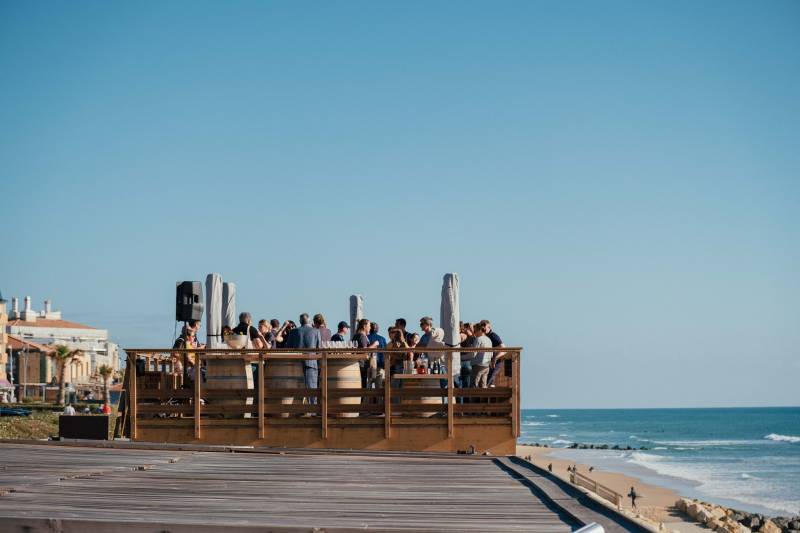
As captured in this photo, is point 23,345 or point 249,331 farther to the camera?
point 23,345

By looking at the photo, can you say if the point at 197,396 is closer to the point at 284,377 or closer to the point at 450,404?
the point at 284,377

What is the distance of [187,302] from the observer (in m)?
18.2

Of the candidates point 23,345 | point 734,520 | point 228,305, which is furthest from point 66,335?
point 228,305

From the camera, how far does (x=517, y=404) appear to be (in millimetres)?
14492

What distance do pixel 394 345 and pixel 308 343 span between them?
1.16 metres

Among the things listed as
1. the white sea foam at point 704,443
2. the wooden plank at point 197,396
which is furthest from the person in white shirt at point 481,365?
the white sea foam at point 704,443

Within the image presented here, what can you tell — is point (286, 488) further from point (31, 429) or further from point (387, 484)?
point (31, 429)

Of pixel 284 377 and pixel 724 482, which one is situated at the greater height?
pixel 284 377

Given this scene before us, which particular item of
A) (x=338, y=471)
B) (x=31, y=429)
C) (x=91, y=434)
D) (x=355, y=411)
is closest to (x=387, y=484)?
(x=338, y=471)

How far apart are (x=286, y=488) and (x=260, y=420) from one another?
6.01 m

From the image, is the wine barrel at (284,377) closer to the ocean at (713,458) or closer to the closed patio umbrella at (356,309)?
the closed patio umbrella at (356,309)

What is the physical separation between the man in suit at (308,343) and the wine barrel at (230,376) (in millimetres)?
751

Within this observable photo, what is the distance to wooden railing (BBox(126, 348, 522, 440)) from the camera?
14.4 metres

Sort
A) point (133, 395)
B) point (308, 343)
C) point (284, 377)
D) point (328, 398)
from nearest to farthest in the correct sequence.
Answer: point (328, 398) → point (284, 377) → point (133, 395) → point (308, 343)
